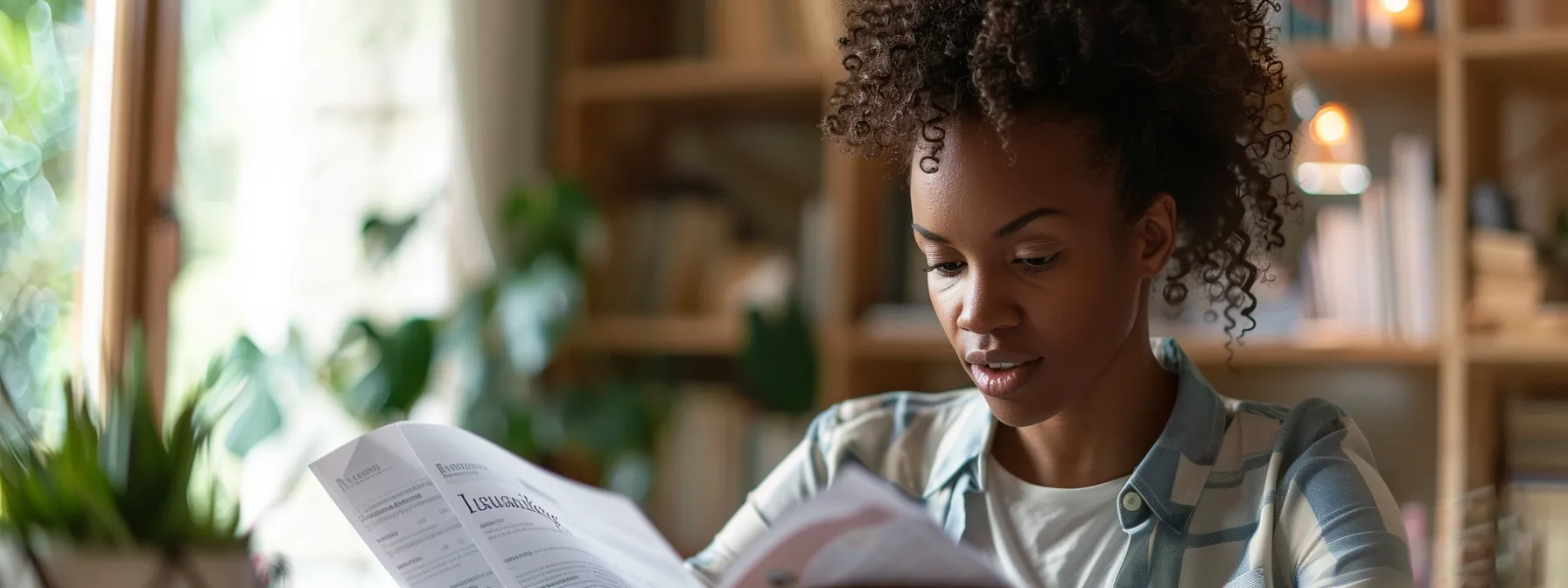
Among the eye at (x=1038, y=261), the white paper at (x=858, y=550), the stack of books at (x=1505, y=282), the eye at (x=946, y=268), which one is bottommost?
the stack of books at (x=1505, y=282)

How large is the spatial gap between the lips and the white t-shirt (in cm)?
11

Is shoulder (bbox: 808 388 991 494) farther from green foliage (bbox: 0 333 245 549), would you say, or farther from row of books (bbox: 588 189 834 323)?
row of books (bbox: 588 189 834 323)

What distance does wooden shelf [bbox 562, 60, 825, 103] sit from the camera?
2.34 metres

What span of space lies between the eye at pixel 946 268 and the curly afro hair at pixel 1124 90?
0.06 metres

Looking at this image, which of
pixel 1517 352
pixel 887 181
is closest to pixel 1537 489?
pixel 1517 352

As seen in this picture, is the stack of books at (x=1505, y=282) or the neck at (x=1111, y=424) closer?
the neck at (x=1111, y=424)

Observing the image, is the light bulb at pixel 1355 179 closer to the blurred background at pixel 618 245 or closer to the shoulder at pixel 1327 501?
the blurred background at pixel 618 245

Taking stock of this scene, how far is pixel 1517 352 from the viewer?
1.92m

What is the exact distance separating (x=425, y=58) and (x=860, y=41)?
165cm

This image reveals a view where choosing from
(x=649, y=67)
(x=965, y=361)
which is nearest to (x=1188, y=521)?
(x=965, y=361)

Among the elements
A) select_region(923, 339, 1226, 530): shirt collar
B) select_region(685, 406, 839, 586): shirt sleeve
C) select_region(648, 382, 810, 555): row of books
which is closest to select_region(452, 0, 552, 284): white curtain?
select_region(648, 382, 810, 555): row of books

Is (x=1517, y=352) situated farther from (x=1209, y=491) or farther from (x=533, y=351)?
(x=533, y=351)

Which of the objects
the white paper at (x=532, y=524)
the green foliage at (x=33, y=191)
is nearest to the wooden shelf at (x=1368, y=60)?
the white paper at (x=532, y=524)

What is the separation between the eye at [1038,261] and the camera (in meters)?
0.81
